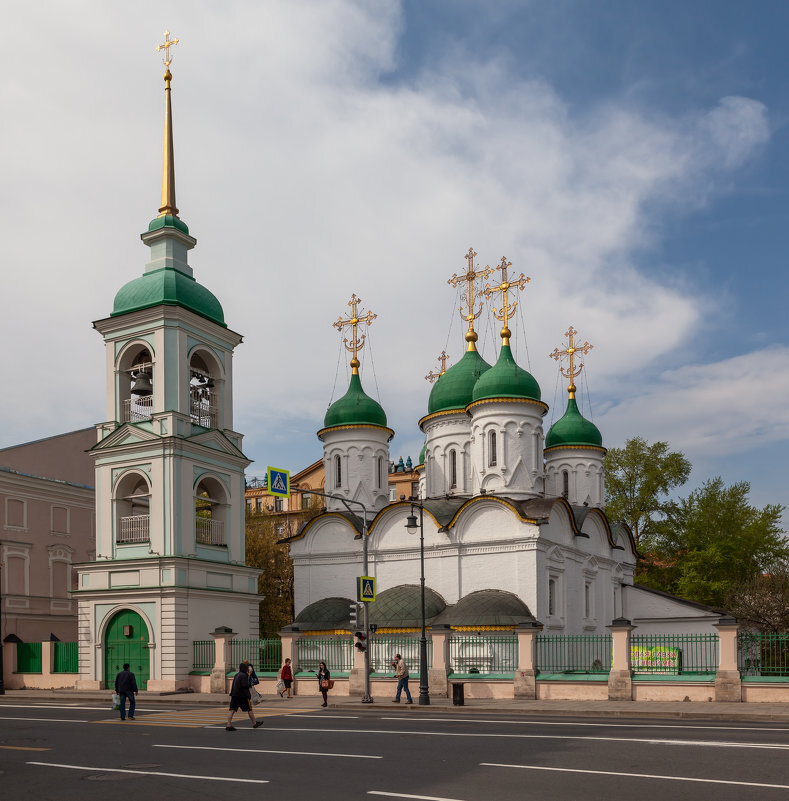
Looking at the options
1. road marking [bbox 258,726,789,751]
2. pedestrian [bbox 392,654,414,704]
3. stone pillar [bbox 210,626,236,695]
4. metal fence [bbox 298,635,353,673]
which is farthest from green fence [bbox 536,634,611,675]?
road marking [bbox 258,726,789,751]

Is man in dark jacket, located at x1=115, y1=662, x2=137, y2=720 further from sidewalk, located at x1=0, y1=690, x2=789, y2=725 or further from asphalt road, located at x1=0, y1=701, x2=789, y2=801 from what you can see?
sidewalk, located at x1=0, y1=690, x2=789, y2=725

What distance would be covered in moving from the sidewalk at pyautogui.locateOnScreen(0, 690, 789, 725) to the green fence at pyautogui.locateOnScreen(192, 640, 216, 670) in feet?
6.59

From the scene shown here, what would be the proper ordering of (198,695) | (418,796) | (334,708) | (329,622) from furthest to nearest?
(329,622) → (198,695) → (334,708) → (418,796)

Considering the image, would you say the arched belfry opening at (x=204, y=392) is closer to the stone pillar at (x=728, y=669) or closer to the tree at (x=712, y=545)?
the stone pillar at (x=728, y=669)

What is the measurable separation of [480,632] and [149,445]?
1292 centimetres

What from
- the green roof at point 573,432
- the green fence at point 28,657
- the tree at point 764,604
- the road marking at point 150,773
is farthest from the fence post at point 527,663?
the green roof at point 573,432

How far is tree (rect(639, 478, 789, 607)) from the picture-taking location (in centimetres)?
5112

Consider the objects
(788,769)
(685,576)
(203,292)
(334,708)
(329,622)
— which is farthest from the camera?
(685,576)

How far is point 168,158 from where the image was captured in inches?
1423

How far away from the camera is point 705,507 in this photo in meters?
54.7

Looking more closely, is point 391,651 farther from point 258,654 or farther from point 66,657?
point 66,657

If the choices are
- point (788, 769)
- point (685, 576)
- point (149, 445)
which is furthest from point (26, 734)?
point (685, 576)

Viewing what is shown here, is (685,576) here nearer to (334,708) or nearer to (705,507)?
(705,507)

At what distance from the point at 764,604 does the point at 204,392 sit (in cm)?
2518
